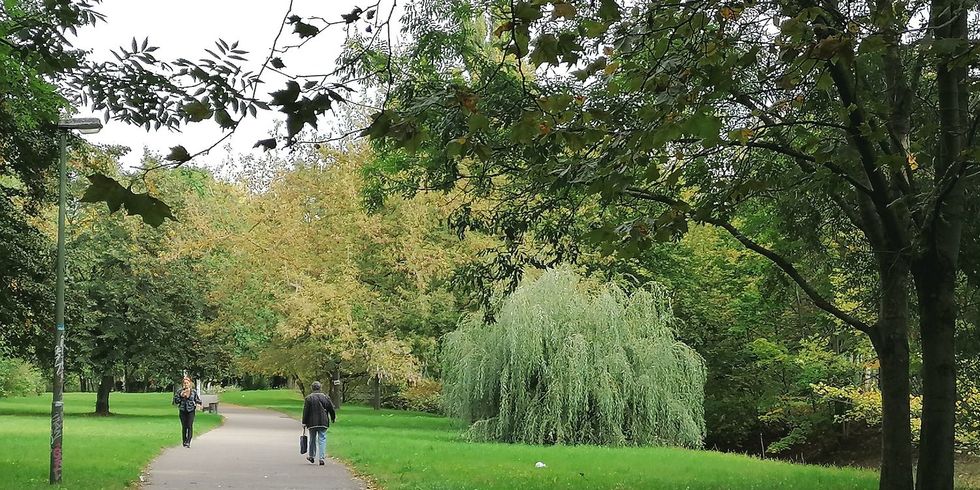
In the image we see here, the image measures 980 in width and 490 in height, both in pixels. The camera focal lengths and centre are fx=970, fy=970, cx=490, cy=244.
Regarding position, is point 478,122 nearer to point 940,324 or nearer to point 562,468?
point 940,324

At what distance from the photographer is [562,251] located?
11.2 meters

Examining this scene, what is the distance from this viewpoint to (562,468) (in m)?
16.0

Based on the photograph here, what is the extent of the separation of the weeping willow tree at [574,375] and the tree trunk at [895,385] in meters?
11.9

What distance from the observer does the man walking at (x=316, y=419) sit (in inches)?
638

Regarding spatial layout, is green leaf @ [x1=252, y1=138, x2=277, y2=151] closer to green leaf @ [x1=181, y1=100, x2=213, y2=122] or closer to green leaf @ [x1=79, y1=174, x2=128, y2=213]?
green leaf @ [x1=181, y1=100, x2=213, y2=122]

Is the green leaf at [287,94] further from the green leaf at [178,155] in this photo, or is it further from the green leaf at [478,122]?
the green leaf at [478,122]

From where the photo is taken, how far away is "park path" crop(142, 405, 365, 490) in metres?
13.2

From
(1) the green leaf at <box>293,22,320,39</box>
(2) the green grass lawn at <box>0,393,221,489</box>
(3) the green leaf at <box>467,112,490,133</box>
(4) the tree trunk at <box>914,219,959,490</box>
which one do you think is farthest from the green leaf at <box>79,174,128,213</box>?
(2) the green grass lawn at <box>0,393,221,489</box>

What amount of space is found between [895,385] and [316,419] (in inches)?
367

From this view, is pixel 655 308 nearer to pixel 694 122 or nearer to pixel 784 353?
pixel 784 353

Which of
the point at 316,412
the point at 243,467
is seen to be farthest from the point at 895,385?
the point at 243,467

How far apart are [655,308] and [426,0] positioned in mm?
14508

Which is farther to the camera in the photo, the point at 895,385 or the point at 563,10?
the point at 895,385

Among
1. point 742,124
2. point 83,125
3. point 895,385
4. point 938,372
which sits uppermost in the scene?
point 83,125
